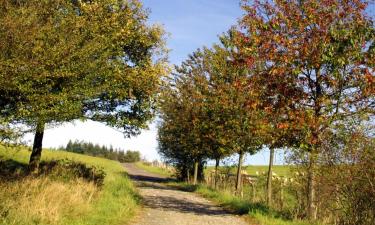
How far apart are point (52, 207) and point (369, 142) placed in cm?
918

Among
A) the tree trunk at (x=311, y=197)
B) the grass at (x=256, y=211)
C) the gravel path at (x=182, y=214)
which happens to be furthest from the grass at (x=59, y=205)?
the tree trunk at (x=311, y=197)

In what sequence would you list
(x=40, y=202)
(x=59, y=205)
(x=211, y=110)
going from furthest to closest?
(x=211, y=110) → (x=59, y=205) → (x=40, y=202)

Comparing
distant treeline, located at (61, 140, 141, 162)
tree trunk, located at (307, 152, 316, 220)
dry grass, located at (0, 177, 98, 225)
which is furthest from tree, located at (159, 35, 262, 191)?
distant treeline, located at (61, 140, 141, 162)

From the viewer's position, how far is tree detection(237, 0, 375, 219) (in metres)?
14.4

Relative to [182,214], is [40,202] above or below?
above

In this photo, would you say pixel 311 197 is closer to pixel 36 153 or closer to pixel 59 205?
pixel 59 205

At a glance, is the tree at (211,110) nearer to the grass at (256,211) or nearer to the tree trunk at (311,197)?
the grass at (256,211)

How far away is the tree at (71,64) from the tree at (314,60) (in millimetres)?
5887

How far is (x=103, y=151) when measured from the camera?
554 feet

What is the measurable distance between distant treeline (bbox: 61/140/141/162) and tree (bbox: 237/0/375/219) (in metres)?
140

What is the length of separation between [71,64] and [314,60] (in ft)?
26.0

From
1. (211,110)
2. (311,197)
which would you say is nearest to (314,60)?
(311,197)

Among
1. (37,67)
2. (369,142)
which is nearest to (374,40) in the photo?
(369,142)

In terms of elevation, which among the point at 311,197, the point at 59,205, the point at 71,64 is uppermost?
the point at 71,64
